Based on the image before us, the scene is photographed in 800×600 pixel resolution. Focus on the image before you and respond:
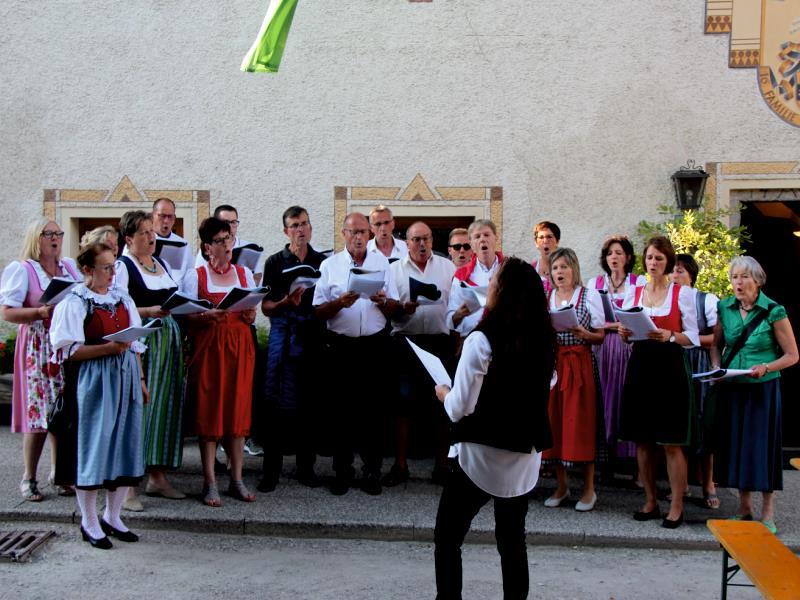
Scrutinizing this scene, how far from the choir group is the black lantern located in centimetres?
224

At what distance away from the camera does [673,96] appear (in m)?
9.31

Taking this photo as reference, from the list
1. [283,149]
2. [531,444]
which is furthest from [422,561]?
[283,149]

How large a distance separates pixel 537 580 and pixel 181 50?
6759 millimetres

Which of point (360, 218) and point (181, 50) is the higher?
point (181, 50)

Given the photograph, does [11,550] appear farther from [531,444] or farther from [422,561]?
[531,444]

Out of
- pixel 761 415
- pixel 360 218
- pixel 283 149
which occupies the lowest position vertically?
pixel 761 415

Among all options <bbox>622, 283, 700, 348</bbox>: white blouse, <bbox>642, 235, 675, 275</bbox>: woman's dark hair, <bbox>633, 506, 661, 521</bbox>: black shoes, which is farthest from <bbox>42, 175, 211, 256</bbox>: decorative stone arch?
<bbox>633, 506, 661, 521</bbox>: black shoes

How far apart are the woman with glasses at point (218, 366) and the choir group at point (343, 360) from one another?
13 mm

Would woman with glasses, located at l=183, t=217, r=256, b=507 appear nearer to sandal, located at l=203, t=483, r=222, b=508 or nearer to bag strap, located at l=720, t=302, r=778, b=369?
sandal, located at l=203, t=483, r=222, b=508

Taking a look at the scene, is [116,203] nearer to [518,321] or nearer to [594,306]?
[594,306]

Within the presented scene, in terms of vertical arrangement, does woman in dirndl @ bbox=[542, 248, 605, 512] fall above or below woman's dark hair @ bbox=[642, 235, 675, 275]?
below

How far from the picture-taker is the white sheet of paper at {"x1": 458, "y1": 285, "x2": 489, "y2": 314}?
236 inches

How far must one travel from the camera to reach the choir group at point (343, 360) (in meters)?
5.39

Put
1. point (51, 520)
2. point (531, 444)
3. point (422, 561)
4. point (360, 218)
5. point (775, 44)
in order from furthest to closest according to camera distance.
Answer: point (775, 44) → point (360, 218) → point (51, 520) → point (422, 561) → point (531, 444)
